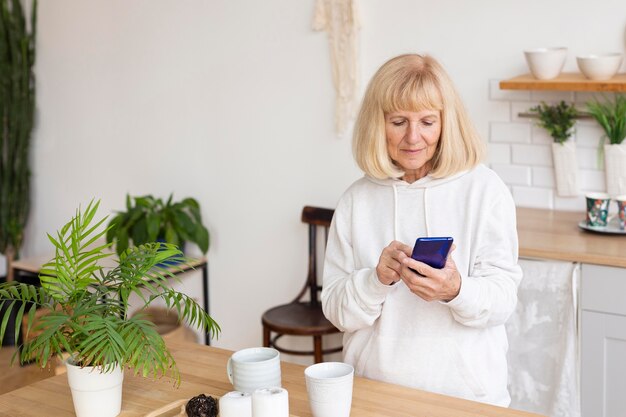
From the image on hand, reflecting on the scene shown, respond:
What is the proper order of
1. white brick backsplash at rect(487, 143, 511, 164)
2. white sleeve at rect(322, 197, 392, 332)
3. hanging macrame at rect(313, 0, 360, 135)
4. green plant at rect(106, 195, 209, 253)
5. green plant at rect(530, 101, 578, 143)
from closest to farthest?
white sleeve at rect(322, 197, 392, 332), green plant at rect(530, 101, 578, 143), white brick backsplash at rect(487, 143, 511, 164), hanging macrame at rect(313, 0, 360, 135), green plant at rect(106, 195, 209, 253)

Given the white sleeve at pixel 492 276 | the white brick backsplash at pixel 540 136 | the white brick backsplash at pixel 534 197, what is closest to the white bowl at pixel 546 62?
the white brick backsplash at pixel 540 136

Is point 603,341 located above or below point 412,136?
below

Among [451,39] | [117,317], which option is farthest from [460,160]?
[451,39]

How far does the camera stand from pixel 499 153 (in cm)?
366

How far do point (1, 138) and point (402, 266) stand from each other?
12.8ft

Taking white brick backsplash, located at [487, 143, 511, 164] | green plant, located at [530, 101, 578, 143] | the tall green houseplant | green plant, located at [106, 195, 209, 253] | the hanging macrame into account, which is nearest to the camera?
green plant, located at [530, 101, 578, 143]

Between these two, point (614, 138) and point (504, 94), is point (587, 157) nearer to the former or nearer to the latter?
point (614, 138)

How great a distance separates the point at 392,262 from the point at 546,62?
5.24ft

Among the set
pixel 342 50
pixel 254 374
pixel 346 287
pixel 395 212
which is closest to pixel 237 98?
Answer: pixel 342 50

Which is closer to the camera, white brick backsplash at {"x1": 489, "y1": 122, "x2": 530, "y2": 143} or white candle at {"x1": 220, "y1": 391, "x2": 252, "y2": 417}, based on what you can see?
white candle at {"x1": 220, "y1": 391, "x2": 252, "y2": 417}

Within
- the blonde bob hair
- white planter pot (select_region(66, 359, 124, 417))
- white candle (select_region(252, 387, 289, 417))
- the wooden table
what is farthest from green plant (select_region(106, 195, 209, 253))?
white candle (select_region(252, 387, 289, 417))

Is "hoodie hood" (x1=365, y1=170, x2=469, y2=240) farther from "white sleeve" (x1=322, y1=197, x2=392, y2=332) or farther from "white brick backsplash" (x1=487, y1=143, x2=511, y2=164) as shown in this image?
"white brick backsplash" (x1=487, y1=143, x2=511, y2=164)

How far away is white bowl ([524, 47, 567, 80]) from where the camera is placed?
324cm

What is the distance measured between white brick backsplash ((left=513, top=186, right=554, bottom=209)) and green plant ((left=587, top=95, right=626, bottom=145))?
350 millimetres
